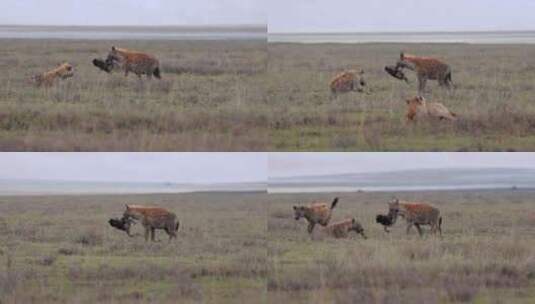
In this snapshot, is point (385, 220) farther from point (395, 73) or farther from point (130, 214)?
point (130, 214)

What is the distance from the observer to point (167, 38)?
8.06 metres

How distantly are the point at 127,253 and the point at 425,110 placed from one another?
3103mm

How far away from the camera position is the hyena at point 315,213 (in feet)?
26.8

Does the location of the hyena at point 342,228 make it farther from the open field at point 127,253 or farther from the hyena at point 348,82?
the hyena at point 348,82

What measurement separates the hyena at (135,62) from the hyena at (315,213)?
6.06 feet

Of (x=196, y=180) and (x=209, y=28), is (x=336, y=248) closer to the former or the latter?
(x=196, y=180)

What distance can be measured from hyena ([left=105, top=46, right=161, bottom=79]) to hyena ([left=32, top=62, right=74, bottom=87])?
0.37 m

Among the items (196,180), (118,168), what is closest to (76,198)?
(118,168)

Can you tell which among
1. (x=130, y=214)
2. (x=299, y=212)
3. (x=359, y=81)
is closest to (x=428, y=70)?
(x=359, y=81)

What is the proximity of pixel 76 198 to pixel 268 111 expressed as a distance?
1.97 meters

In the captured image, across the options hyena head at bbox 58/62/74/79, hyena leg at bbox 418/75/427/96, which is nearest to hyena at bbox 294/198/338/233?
hyena leg at bbox 418/75/427/96

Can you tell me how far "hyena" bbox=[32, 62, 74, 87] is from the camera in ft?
26.8

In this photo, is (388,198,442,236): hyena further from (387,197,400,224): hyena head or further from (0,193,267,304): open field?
(0,193,267,304): open field

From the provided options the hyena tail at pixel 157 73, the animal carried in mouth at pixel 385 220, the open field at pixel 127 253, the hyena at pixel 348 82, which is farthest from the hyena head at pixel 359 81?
the hyena tail at pixel 157 73
